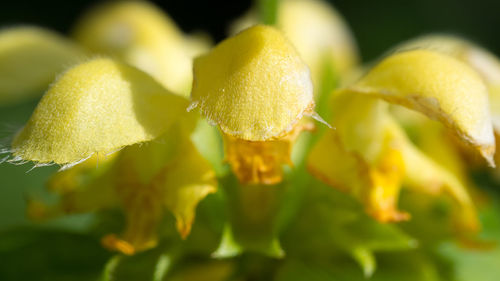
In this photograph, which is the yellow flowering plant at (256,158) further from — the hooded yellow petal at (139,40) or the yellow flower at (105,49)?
the hooded yellow petal at (139,40)

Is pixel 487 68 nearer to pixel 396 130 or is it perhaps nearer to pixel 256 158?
pixel 396 130

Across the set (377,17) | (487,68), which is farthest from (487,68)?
(377,17)

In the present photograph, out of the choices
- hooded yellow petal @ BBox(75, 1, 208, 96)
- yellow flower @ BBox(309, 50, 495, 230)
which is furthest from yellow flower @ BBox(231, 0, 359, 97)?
yellow flower @ BBox(309, 50, 495, 230)

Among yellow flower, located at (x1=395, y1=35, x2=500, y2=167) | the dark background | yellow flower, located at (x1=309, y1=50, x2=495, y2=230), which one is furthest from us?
the dark background

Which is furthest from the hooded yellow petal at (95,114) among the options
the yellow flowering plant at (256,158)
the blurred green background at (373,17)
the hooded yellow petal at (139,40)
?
the blurred green background at (373,17)

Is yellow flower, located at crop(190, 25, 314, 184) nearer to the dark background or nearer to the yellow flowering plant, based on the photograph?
the yellow flowering plant

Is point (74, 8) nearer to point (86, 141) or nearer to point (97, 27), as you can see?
point (97, 27)
